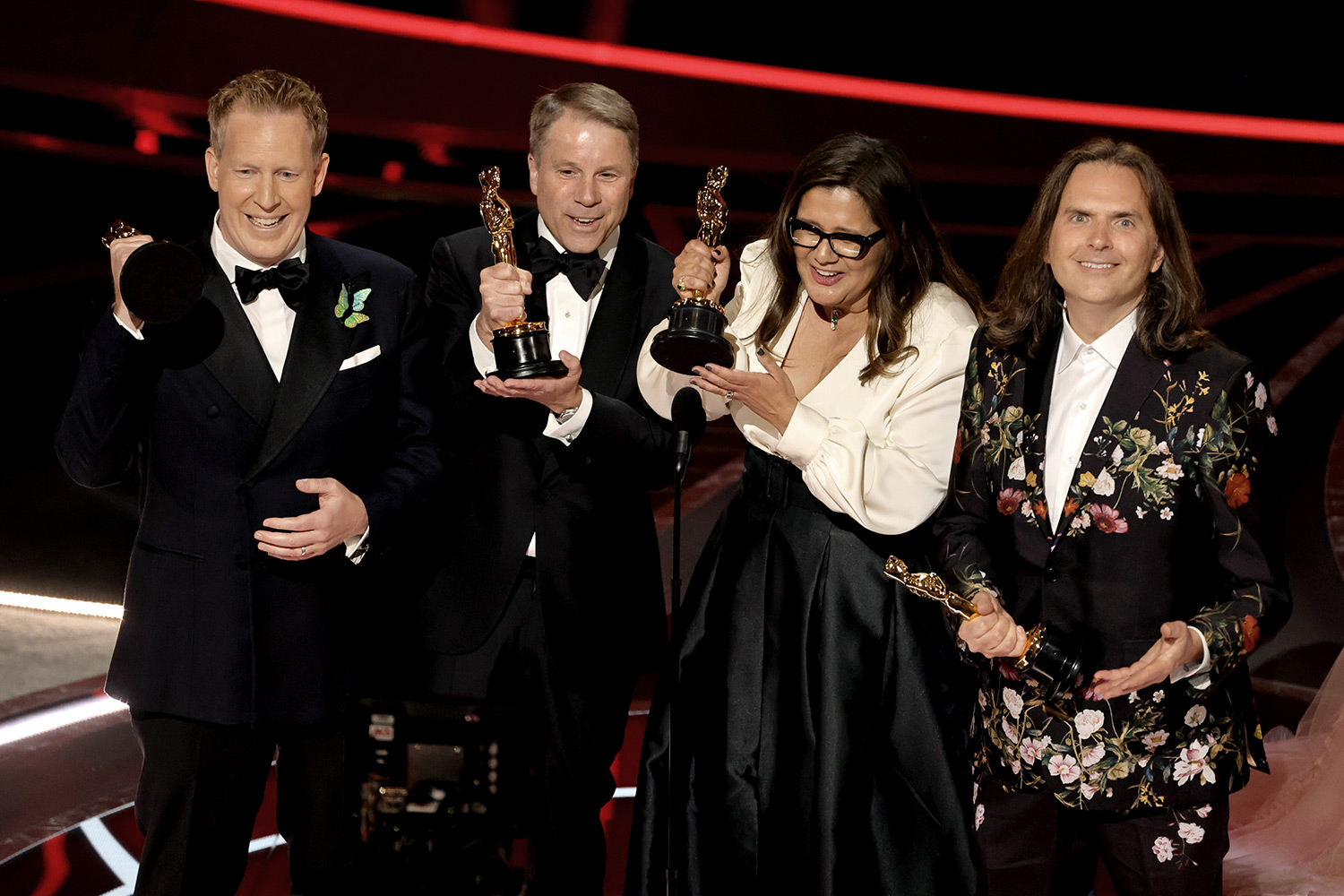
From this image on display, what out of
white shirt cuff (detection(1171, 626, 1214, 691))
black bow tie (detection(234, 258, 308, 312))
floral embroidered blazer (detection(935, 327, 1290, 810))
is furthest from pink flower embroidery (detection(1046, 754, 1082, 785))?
black bow tie (detection(234, 258, 308, 312))

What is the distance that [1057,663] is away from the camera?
1860 millimetres

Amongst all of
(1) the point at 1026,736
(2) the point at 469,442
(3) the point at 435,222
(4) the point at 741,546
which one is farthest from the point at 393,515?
(3) the point at 435,222

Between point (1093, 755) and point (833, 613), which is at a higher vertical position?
point (833, 613)

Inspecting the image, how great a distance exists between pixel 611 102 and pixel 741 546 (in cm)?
97

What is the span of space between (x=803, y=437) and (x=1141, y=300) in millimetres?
622

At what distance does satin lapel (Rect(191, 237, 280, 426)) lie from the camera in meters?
2.19

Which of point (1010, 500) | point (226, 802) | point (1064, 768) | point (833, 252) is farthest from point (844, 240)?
point (226, 802)

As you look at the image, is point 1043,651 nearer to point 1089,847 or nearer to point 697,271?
point 1089,847

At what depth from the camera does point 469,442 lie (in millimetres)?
2494

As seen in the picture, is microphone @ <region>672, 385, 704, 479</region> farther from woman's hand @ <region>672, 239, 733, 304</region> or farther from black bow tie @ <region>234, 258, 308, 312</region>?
black bow tie @ <region>234, 258, 308, 312</region>

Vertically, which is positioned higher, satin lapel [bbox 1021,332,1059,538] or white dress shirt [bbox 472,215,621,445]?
white dress shirt [bbox 472,215,621,445]

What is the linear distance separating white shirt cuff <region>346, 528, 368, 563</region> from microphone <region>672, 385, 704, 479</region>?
611mm

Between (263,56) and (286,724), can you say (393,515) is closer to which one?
(286,724)

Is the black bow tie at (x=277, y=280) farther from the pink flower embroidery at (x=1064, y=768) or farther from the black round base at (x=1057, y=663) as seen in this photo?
the pink flower embroidery at (x=1064, y=768)
